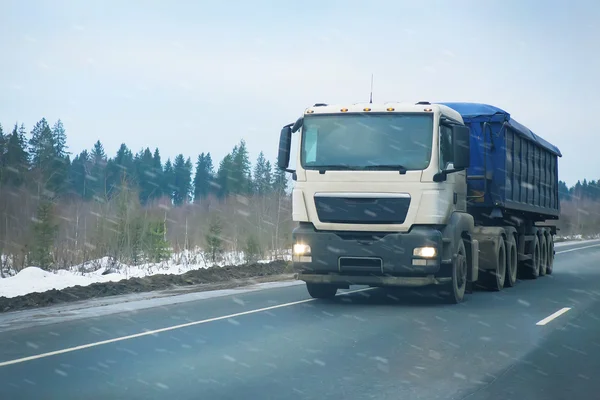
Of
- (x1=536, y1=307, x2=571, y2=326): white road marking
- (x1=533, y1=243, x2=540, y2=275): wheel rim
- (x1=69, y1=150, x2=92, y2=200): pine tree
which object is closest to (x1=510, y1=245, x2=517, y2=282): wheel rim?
(x1=533, y1=243, x2=540, y2=275): wheel rim

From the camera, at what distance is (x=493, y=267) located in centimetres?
1669

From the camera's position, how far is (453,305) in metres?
14.0

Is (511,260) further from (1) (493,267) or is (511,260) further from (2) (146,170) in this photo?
(2) (146,170)

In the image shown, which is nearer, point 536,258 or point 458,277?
point 458,277

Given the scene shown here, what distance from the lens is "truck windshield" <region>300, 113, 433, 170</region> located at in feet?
43.2

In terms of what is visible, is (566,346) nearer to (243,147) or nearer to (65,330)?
(65,330)

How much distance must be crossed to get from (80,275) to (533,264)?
1221 cm

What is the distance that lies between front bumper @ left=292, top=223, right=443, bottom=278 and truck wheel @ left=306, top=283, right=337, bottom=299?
118 cm

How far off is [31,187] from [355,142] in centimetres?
5826

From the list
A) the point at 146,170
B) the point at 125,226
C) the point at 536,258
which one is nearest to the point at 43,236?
the point at 125,226

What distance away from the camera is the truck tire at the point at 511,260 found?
18.3 m

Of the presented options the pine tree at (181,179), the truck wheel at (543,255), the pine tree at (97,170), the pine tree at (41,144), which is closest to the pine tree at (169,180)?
the pine tree at (181,179)

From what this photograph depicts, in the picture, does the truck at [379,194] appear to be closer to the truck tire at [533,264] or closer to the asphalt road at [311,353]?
the asphalt road at [311,353]

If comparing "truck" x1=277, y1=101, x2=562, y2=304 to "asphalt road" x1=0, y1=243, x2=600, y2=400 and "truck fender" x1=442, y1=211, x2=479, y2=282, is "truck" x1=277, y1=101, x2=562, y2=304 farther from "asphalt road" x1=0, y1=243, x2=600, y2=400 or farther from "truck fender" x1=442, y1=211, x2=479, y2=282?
"asphalt road" x1=0, y1=243, x2=600, y2=400
